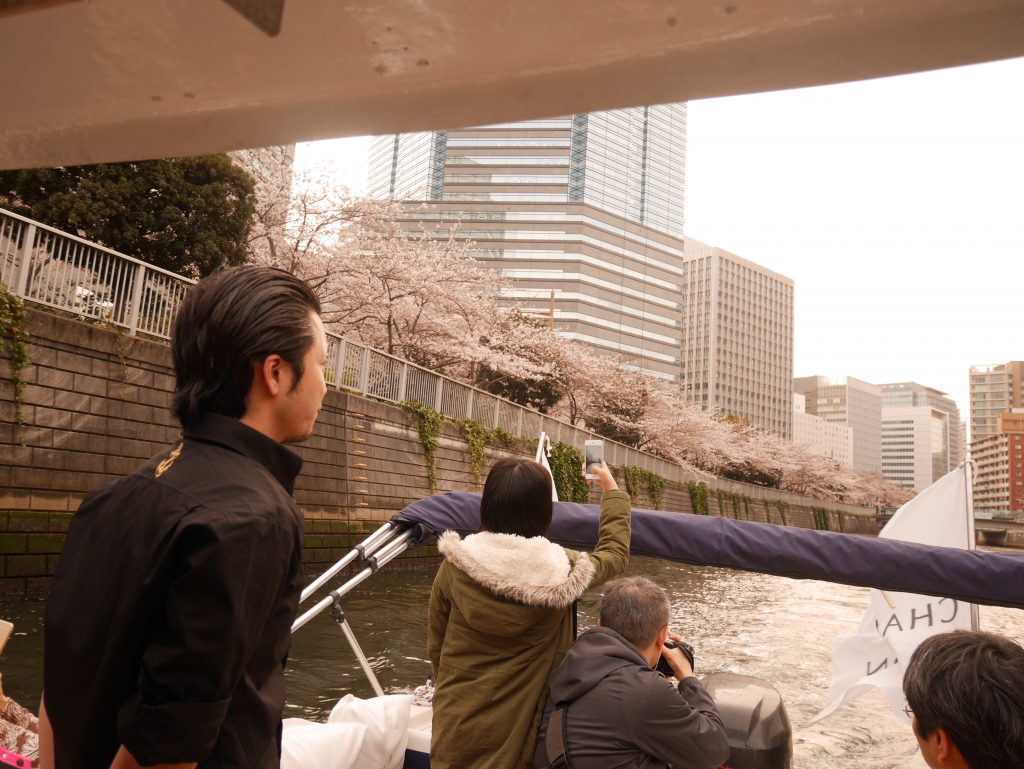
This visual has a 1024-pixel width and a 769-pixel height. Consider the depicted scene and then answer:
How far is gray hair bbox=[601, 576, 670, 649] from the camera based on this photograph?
2.23 meters

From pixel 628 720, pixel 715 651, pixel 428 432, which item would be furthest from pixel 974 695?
pixel 428 432

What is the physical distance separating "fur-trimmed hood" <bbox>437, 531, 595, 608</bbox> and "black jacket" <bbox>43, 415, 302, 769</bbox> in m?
1.02

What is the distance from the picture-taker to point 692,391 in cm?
11644

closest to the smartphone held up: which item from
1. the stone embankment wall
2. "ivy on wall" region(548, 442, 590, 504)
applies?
the stone embankment wall

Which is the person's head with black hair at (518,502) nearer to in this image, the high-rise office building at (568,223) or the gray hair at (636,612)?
the gray hair at (636,612)

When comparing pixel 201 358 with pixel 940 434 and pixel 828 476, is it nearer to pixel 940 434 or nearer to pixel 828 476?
pixel 828 476

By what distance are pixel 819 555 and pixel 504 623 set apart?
1381 millimetres

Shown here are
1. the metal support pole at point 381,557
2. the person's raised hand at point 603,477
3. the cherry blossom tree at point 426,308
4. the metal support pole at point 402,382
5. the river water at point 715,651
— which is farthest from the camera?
the cherry blossom tree at point 426,308

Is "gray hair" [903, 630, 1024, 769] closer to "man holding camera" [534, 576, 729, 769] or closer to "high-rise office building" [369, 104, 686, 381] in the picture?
"man holding camera" [534, 576, 729, 769]

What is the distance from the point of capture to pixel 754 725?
280 cm

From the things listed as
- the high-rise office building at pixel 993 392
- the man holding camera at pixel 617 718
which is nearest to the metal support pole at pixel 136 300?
the man holding camera at pixel 617 718

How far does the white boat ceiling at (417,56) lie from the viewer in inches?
75.4

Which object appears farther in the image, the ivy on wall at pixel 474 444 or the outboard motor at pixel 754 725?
the ivy on wall at pixel 474 444

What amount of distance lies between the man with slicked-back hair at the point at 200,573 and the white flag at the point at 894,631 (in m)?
3.24
